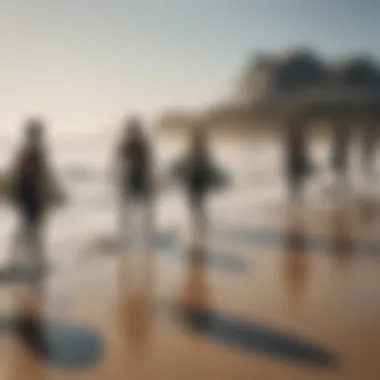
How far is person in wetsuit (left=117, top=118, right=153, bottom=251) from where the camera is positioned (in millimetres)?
4750

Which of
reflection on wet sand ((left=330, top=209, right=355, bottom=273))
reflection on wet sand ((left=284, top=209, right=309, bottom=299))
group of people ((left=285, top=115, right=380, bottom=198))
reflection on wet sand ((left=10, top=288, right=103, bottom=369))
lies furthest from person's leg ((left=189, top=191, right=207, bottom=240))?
reflection on wet sand ((left=10, top=288, right=103, bottom=369))

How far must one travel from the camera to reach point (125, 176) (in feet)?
16.8

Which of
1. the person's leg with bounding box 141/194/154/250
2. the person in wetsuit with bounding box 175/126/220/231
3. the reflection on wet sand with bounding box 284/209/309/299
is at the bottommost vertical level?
the reflection on wet sand with bounding box 284/209/309/299

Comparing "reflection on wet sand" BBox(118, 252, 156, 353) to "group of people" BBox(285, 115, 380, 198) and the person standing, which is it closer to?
the person standing

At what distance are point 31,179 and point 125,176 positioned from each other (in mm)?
918

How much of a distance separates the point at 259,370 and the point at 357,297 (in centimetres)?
128

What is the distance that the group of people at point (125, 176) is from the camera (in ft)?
14.3

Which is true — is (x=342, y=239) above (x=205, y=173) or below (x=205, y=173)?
below

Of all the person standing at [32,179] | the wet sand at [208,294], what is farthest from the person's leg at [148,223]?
the person standing at [32,179]

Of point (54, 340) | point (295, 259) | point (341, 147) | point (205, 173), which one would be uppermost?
point (341, 147)

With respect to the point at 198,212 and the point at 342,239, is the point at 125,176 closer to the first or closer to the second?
the point at 198,212

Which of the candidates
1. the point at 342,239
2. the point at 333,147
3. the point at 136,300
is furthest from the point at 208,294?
the point at 333,147

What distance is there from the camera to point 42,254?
495 cm

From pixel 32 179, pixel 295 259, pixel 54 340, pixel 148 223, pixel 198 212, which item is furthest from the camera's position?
pixel 198 212
